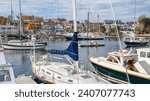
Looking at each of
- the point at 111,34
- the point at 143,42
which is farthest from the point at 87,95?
the point at 111,34

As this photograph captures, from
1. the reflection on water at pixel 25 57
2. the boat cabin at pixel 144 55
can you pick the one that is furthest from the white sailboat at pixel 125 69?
the reflection on water at pixel 25 57

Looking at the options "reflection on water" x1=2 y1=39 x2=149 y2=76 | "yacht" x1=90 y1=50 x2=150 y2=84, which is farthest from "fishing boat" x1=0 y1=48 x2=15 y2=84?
"reflection on water" x1=2 y1=39 x2=149 y2=76

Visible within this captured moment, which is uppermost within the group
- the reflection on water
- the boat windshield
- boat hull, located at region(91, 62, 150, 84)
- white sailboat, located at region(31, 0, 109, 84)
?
the boat windshield

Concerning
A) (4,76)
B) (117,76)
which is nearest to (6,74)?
(4,76)

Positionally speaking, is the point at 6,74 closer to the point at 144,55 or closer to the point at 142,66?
the point at 142,66

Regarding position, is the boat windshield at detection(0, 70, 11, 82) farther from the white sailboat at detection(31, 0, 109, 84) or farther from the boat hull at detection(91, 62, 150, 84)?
the boat hull at detection(91, 62, 150, 84)

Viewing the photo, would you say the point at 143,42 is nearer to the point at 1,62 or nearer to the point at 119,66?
the point at 119,66

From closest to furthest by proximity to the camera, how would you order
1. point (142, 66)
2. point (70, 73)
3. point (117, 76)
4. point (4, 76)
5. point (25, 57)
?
point (4, 76) < point (70, 73) < point (142, 66) < point (117, 76) < point (25, 57)

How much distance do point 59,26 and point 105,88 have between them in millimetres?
43324

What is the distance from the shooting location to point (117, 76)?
721cm

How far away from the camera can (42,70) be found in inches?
284

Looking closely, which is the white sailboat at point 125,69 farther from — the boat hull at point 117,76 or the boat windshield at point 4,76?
the boat windshield at point 4,76

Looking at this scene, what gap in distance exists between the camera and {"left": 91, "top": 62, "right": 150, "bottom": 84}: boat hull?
257 inches

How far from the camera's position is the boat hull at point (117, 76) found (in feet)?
21.4
